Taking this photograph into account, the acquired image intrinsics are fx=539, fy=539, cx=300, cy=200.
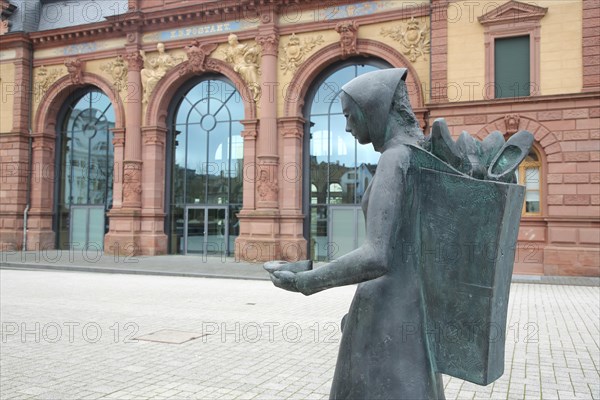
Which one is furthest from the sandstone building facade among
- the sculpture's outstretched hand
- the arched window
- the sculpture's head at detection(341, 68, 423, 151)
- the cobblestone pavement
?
the sculpture's outstretched hand

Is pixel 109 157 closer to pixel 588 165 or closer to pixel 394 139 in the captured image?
pixel 588 165

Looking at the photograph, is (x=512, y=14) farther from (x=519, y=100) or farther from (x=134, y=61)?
(x=134, y=61)

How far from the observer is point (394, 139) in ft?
8.21

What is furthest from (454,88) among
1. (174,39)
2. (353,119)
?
(353,119)

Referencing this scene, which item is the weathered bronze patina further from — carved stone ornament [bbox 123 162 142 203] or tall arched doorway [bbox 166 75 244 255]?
carved stone ornament [bbox 123 162 142 203]

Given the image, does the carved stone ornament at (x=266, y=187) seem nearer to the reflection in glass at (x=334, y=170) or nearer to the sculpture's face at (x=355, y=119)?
the reflection in glass at (x=334, y=170)

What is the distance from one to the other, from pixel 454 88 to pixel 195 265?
1138cm

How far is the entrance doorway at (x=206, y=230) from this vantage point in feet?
79.9

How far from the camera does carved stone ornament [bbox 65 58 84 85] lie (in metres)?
26.4

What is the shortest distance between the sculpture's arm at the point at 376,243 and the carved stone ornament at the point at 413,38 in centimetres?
1903

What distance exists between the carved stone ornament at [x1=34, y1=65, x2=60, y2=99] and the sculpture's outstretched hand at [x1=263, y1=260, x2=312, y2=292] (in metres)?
28.4

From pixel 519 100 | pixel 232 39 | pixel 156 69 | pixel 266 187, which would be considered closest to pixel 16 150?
pixel 156 69

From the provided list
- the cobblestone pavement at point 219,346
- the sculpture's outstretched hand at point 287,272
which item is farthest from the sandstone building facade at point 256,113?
the sculpture's outstretched hand at point 287,272

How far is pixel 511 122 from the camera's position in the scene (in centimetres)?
1748
